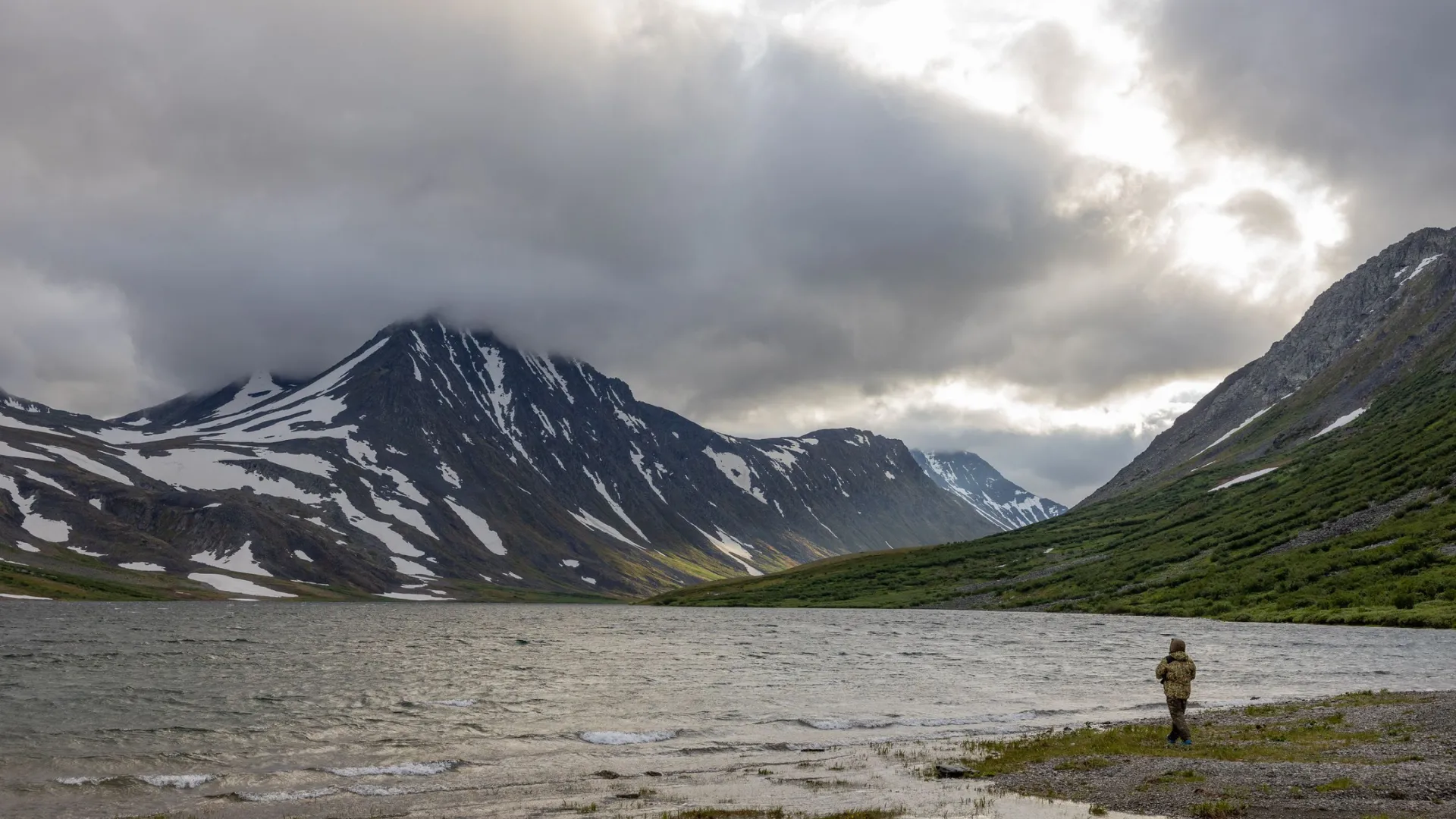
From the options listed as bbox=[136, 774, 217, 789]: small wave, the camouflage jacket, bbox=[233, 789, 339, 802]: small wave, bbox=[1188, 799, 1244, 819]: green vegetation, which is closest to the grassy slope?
the camouflage jacket

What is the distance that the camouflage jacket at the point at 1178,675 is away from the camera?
30719mm

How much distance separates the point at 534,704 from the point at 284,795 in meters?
21.3

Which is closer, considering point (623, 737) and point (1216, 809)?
point (1216, 809)

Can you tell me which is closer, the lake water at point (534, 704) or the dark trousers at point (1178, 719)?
the lake water at point (534, 704)

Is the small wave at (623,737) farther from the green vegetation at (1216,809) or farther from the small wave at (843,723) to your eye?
the green vegetation at (1216,809)

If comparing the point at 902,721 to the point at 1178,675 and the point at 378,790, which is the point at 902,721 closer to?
the point at 1178,675

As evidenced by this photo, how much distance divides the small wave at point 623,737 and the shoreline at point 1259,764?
1259 centimetres

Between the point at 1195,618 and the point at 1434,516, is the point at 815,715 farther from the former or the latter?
the point at 1434,516

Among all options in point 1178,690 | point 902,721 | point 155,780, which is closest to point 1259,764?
point 1178,690

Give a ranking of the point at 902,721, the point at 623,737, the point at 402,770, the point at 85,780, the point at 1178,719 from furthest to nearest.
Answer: the point at 902,721, the point at 623,737, the point at 402,770, the point at 1178,719, the point at 85,780

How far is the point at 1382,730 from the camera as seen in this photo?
30.8m

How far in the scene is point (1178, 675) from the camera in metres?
30.8

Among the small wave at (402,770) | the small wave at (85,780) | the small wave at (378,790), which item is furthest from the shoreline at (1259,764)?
the small wave at (85,780)

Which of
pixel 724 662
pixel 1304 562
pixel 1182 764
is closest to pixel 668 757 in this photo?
pixel 1182 764
